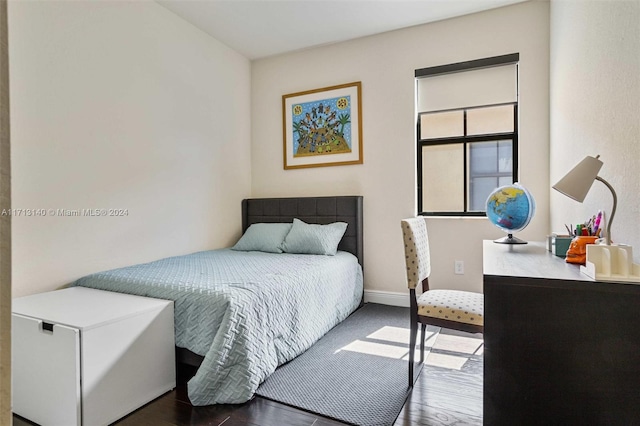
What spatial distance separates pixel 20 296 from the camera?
2010 mm

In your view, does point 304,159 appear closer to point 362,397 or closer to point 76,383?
point 362,397

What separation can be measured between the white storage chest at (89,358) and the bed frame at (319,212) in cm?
188

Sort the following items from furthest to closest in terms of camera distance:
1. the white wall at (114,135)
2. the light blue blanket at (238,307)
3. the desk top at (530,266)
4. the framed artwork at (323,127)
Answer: the framed artwork at (323,127), the white wall at (114,135), the light blue blanket at (238,307), the desk top at (530,266)

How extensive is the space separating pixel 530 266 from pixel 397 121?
2.34 metres

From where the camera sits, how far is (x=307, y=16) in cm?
306

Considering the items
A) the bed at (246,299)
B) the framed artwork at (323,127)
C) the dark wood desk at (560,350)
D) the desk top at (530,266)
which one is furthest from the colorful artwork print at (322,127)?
the dark wood desk at (560,350)

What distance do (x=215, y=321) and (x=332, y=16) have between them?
107 inches

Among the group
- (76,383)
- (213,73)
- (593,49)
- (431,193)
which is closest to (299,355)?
(76,383)

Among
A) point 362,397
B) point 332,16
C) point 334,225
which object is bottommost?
point 362,397

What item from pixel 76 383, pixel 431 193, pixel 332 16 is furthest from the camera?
pixel 431 193

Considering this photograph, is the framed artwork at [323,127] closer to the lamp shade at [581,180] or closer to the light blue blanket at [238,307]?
the light blue blanket at [238,307]

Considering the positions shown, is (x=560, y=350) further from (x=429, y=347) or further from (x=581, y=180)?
(x=429, y=347)

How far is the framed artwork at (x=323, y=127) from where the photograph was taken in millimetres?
3471

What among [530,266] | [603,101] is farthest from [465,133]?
[530,266]
